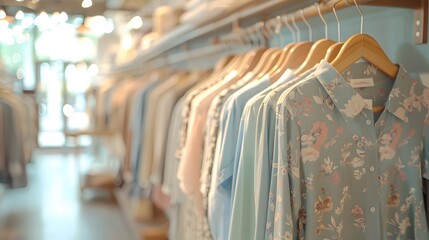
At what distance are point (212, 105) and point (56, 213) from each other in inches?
120

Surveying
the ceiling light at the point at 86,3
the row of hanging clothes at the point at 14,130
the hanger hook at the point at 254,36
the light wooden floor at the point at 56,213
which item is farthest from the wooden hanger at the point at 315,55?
the light wooden floor at the point at 56,213

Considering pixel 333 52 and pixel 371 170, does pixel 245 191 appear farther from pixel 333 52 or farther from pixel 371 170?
pixel 333 52

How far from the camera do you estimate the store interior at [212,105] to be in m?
1.07

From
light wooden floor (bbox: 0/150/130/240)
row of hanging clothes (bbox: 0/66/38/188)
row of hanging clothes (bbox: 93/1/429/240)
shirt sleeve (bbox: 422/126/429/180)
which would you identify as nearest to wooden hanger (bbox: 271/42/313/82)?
row of hanging clothes (bbox: 93/1/429/240)

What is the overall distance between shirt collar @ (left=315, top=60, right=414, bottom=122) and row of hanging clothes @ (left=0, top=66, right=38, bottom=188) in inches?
54.3

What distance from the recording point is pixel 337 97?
1037mm

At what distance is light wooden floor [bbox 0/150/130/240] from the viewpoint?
10.9ft

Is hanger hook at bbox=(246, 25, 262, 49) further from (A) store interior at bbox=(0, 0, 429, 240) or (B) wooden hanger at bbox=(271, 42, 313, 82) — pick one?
(B) wooden hanger at bbox=(271, 42, 313, 82)

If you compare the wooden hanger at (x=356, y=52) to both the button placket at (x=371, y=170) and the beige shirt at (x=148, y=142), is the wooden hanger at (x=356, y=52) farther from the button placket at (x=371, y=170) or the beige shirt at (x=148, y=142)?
the beige shirt at (x=148, y=142)

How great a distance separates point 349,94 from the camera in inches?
41.1

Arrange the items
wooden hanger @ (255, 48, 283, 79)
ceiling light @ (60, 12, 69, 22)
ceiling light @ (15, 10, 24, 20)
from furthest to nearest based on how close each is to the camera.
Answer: ceiling light @ (60, 12, 69, 22) < ceiling light @ (15, 10, 24, 20) < wooden hanger @ (255, 48, 283, 79)

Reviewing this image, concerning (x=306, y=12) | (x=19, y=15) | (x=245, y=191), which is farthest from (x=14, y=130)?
(x=306, y=12)

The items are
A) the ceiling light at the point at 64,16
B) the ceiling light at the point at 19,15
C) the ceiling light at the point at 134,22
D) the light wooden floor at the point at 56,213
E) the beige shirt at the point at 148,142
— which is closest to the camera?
the ceiling light at the point at 19,15

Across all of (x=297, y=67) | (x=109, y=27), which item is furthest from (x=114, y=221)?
(x=297, y=67)
